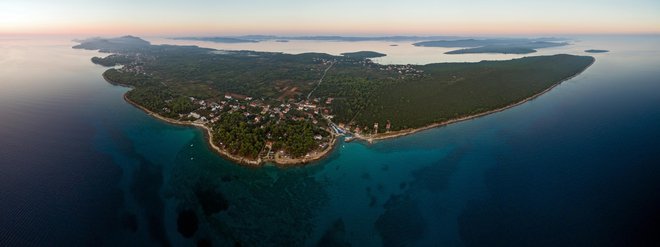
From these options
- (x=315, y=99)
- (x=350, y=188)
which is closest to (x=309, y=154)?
(x=350, y=188)

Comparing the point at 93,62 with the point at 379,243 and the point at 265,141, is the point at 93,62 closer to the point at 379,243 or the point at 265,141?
the point at 265,141

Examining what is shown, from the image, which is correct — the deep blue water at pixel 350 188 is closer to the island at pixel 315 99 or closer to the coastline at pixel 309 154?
the coastline at pixel 309 154

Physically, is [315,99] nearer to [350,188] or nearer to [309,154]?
[309,154]

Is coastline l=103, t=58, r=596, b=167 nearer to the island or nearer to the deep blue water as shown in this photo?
the island

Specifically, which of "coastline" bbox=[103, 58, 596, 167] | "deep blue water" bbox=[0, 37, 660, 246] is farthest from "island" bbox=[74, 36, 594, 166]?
"deep blue water" bbox=[0, 37, 660, 246]

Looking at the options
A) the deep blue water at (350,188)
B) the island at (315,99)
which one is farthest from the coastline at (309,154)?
the deep blue water at (350,188)
